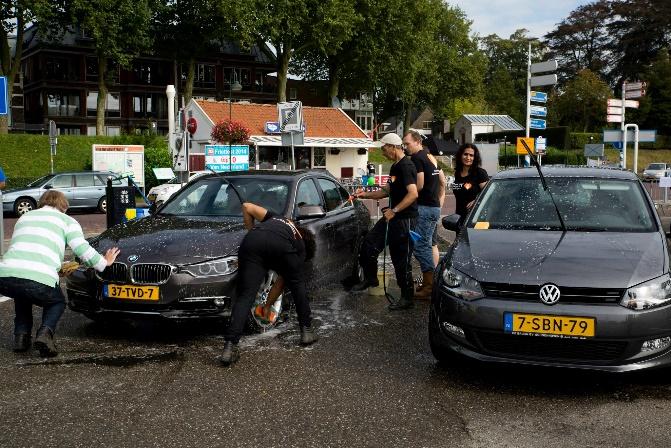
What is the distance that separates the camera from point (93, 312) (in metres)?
6.24

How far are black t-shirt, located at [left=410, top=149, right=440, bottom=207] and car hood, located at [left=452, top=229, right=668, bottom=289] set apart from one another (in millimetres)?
2583

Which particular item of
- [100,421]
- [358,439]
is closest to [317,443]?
[358,439]

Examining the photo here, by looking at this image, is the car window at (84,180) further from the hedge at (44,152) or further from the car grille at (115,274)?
the car grille at (115,274)

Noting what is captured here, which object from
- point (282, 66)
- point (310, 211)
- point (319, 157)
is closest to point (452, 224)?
point (310, 211)

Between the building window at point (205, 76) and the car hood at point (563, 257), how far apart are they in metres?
62.8

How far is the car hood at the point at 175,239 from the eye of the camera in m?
6.12

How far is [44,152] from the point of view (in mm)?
35531

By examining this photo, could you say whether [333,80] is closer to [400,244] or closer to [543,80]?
[543,80]

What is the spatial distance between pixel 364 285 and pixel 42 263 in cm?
385

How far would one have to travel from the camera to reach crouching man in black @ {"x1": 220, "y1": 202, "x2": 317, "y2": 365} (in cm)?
555

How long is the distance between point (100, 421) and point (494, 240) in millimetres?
3117

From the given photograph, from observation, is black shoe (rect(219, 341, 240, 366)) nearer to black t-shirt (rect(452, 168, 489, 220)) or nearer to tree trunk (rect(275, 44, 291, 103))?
black t-shirt (rect(452, 168, 489, 220))

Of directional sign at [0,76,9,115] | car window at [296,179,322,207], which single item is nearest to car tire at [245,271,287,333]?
car window at [296,179,322,207]

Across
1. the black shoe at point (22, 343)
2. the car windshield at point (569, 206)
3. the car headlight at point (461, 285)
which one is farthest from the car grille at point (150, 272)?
the car windshield at point (569, 206)
